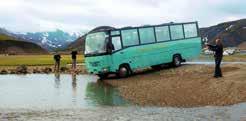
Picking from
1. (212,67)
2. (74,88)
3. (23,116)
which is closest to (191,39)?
(212,67)

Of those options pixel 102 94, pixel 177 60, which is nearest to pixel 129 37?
pixel 177 60

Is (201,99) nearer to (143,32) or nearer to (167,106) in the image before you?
(167,106)

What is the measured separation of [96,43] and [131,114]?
1945 cm

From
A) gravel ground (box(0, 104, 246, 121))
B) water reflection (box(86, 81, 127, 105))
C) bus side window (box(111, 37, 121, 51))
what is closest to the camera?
gravel ground (box(0, 104, 246, 121))

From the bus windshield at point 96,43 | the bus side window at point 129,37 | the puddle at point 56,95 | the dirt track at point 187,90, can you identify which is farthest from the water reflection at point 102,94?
the bus side window at point 129,37

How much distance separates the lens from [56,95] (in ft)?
91.4

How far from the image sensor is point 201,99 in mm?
24469

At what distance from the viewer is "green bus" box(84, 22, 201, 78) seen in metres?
39.1

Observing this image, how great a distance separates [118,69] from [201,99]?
15541 mm

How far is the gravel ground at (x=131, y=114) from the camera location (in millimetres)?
19156

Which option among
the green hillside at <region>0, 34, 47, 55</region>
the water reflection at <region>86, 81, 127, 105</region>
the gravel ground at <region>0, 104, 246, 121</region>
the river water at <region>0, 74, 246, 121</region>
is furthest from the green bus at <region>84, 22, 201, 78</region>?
the green hillside at <region>0, 34, 47, 55</region>

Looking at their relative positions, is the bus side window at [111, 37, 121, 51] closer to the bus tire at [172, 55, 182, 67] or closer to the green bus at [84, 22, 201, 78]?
the green bus at [84, 22, 201, 78]

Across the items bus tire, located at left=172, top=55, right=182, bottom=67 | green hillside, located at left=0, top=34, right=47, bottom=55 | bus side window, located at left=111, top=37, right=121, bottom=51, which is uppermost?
green hillside, located at left=0, top=34, right=47, bottom=55

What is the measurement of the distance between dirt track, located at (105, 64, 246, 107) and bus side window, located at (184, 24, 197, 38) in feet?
20.8
